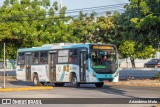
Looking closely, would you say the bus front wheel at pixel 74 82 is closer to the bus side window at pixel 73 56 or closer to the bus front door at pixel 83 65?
the bus front door at pixel 83 65

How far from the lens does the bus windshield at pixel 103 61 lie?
2906 centimetres

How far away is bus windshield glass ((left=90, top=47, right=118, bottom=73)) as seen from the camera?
29.1 meters

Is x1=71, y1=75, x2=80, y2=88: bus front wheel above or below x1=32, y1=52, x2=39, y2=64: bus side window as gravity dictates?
below

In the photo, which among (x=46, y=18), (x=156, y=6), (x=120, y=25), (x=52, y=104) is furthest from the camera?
(x=46, y=18)

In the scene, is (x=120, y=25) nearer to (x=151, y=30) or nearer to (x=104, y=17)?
(x=151, y=30)

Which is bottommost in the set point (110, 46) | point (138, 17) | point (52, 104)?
point (52, 104)

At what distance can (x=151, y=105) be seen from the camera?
16.8m

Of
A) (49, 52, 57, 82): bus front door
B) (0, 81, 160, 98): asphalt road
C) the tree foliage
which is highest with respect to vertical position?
the tree foliage

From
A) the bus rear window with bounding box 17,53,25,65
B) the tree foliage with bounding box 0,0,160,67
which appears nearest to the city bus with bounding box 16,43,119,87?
the bus rear window with bounding box 17,53,25,65

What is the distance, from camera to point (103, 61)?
1149 inches

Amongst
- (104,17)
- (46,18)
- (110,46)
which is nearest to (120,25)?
(110,46)

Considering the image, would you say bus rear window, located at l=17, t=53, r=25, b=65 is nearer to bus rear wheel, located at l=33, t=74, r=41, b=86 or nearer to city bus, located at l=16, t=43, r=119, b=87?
city bus, located at l=16, t=43, r=119, b=87

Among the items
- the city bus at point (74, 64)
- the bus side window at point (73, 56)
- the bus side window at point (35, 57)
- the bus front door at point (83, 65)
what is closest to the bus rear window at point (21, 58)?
the city bus at point (74, 64)

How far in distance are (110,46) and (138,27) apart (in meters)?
2.45
